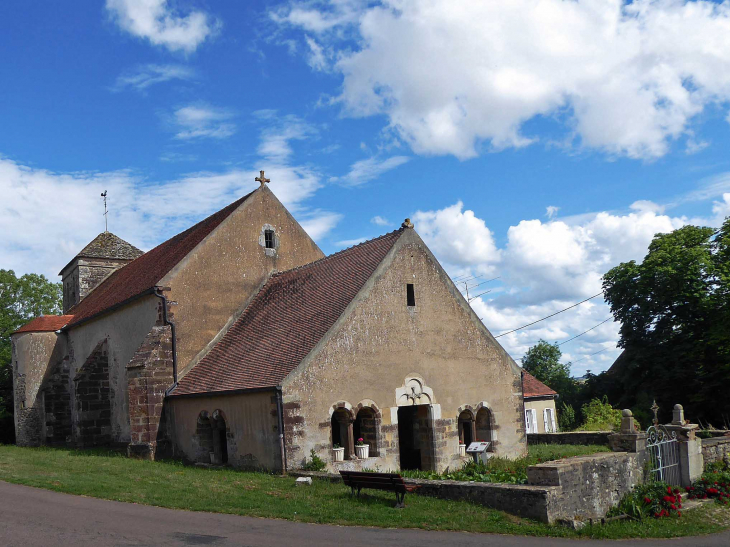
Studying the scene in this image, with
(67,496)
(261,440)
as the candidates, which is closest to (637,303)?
(261,440)

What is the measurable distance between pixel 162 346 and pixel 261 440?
5.72 meters

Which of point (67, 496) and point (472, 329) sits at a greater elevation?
point (472, 329)

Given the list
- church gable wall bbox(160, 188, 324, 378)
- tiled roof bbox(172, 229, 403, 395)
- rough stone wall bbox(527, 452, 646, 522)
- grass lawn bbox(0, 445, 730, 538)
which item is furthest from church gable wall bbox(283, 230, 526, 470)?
rough stone wall bbox(527, 452, 646, 522)

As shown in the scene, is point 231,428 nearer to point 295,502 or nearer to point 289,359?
point 289,359

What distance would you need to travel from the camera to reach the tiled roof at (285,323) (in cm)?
1873

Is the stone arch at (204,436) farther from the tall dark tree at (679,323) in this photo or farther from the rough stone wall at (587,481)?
the tall dark tree at (679,323)

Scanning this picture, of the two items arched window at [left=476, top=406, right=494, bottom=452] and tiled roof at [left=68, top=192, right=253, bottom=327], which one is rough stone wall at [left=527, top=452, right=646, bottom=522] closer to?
arched window at [left=476, top=406, right=494, bottom=452]

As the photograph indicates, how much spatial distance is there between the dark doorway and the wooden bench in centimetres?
606

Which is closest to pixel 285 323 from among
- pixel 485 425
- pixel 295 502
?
pixel 485 425

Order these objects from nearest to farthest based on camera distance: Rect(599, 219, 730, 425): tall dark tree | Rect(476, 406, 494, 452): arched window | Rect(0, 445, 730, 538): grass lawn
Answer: Rect(0, 445, 730, 538): grass lawn < Rect(476, 406, 494, 452): arched window < Rect(599, 219, 730, 425): tall dark tree

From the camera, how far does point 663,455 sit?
1636 centimetres

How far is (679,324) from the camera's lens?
112ft

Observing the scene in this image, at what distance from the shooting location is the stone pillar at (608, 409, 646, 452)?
50.2 ft

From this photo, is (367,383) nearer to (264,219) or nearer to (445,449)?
(445,449)
